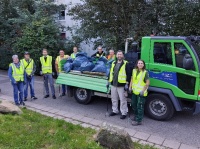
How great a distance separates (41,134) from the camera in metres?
4.46

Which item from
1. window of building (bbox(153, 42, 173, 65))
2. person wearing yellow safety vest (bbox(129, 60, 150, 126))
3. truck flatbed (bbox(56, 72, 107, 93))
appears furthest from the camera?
truck flatbed (bbox(56, 72, 107, 93))

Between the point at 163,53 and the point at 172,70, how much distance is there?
50 cm

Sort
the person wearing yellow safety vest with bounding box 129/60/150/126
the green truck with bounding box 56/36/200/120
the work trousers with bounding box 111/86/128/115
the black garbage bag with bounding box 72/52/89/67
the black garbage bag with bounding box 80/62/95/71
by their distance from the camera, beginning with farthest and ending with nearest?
1. the black garbage bag with bounding box 72/52/89/67
2. the black garbage bag with bounding box 80/62/95/71
3. the work trousers with bounding box 111/86/128/115
4. the person wearing yellow safety vest with bounding box 129/60/150/126
5. the green truck with bounding box 56/36/200/120

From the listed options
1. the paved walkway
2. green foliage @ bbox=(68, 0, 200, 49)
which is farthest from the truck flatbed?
green foliage @ bbox=(68, 0, 200, 49)

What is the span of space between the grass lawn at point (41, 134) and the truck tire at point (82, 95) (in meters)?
1.61

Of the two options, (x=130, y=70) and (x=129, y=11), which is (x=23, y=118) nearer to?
(x=130, y=70)

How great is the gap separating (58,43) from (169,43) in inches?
290

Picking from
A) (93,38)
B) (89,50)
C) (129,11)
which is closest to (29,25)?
(93,38)

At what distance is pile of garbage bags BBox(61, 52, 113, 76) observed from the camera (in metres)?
6.40

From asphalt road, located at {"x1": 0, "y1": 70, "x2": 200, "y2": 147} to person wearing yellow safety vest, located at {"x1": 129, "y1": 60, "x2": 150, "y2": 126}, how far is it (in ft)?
1.14

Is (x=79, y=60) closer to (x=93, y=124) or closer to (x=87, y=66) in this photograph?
(x=87, y=66)

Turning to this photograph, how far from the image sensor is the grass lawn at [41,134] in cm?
405

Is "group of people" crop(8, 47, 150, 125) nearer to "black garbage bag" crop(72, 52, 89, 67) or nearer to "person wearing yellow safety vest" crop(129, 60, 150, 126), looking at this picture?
"person wearing yellow safety vest" crop(129, 60, 150, 126)

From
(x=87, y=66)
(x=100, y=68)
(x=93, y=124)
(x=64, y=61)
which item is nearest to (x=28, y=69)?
(x=64, y=61)
